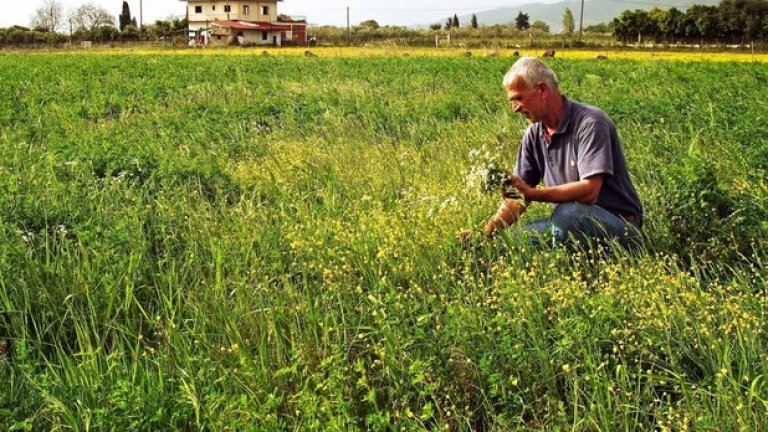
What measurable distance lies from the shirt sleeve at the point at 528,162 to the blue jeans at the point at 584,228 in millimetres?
575

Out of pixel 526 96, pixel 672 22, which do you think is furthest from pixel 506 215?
pixel 672 22

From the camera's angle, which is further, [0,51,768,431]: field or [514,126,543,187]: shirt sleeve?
[514,126,543,187]: shirt sleeve

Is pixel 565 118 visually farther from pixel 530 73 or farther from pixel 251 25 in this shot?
pixel 251 25

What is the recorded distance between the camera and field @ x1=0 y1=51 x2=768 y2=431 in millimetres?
3414

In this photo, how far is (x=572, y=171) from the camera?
521 centimetres

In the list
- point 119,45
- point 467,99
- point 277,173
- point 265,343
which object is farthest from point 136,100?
point 119,45

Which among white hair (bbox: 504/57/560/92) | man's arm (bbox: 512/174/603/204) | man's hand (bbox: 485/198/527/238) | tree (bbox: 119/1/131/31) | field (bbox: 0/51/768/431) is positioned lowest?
field (bbox: 0/51/768/431)

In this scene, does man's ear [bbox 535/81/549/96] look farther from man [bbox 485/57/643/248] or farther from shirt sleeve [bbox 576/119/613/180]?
shirt sleeve [bbox 576/119/613/180]

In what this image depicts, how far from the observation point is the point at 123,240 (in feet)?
16.2

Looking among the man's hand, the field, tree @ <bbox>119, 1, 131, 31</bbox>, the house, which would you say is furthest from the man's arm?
tree @ <bbox>119, 1, 131, 31</bbox>

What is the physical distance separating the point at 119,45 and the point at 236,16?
2380 centimetres

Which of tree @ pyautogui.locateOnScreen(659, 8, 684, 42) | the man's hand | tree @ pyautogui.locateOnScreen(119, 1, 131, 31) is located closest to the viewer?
the man's hand

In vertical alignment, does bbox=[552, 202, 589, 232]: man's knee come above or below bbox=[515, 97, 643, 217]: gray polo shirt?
below

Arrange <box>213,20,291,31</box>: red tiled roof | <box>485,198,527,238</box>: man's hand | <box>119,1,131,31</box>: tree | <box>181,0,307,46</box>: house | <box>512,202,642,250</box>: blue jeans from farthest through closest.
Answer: <box>119,1,131,31</box>: tree, <box>213,20,291,31</box>: red tiled roof, <box>181,0,307,46</box>: house, <box>485,198,527,238</box>: man's hand, <box>512,202,642,250</box>: blue jeans
